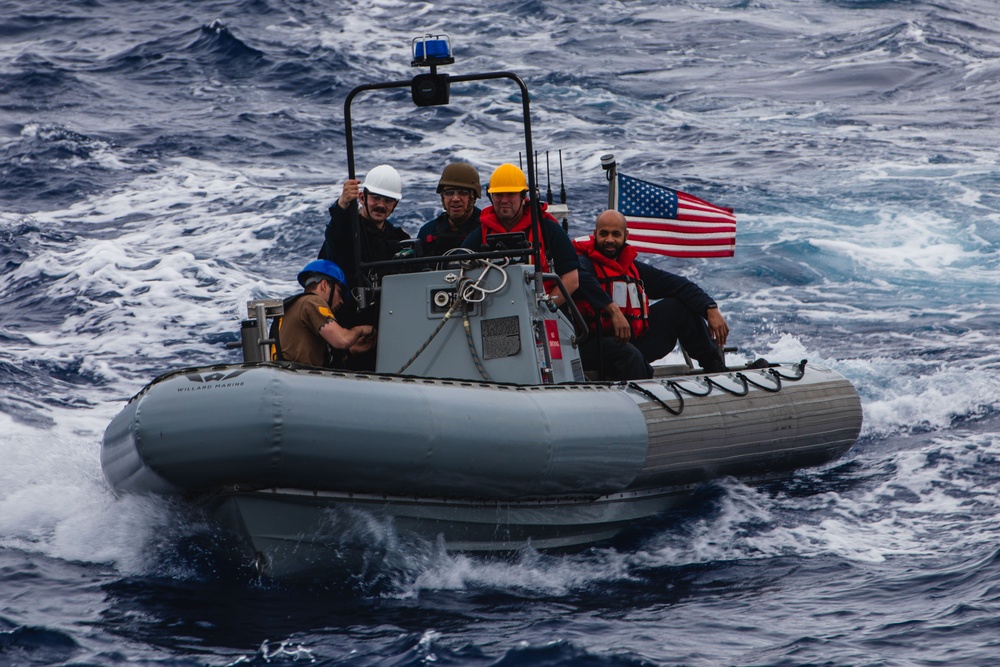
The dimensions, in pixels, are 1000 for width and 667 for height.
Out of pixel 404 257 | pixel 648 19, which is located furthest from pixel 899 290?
pixel 648 19

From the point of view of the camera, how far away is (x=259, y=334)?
6.25 m

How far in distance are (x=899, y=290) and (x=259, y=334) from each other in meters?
8.20

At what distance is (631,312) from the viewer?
7.61 metres

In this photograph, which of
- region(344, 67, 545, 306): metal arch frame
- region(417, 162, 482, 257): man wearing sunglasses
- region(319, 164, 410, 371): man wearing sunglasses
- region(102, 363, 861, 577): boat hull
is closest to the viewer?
region(102, 363, 861, 577): boat hull

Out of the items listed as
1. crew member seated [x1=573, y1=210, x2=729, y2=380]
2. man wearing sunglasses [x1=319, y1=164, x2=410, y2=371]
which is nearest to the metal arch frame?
man wearing sunglasses [x1=319, y1=164, x2=410, y2=371]

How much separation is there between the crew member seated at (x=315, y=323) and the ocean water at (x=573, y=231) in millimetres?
1021

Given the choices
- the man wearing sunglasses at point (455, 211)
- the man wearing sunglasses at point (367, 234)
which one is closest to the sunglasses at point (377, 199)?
the man wearing sunglasses at point (367, 234)

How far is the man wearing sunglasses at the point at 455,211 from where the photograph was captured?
7.13 meters

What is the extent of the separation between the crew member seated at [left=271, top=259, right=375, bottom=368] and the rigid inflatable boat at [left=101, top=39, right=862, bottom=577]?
125mm

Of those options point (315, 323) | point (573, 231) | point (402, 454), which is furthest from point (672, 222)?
point (573, 231)

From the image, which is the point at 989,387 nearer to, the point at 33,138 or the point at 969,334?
the point at 969,334

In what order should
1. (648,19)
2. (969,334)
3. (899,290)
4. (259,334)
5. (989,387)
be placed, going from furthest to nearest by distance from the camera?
1. (648,19)
2. (899,290)
3. (969,334)
4. (989,387)
5. (259,334)

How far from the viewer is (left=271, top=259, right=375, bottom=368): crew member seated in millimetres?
6273

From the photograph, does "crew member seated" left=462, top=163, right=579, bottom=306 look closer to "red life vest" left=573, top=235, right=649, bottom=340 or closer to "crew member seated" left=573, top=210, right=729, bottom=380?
"crew member seated" left=573, top=210, right=729, bottom=380
